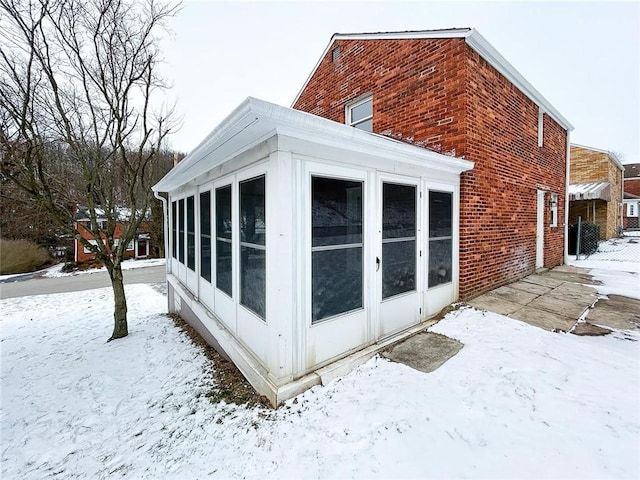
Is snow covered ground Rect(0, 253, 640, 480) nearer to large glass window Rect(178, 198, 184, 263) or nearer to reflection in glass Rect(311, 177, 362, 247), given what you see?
reflection in glass Rect(311, 177, 362, 247)

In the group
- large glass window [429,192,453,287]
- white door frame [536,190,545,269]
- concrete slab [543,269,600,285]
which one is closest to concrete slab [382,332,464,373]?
large glass window [429,192,453,287]

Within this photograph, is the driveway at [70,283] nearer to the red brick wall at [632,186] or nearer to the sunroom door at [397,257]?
the sunroom door at [397,257]

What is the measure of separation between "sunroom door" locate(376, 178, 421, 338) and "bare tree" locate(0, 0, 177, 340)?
6047mm

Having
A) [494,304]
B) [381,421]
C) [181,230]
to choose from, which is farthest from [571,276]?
[181,230]

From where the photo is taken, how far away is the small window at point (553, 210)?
8000mm

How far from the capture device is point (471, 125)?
4812 millimetres

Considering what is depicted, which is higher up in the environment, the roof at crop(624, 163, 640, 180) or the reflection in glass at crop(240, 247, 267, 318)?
the roof at crop(624, 163, 640, 180)

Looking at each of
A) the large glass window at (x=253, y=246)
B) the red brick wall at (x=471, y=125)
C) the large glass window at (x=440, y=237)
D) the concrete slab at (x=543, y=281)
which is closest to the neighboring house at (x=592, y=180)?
the red brick wall at (x=471, y=125)

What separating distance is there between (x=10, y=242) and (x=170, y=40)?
23.4 m

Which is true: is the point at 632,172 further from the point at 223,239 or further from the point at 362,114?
the point at 223,239

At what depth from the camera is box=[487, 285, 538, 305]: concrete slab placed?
4.92 m

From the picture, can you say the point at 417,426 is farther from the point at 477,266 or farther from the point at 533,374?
the point at 477,266

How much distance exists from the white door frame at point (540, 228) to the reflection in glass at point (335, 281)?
670 centimetres

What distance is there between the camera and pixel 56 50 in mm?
5395
